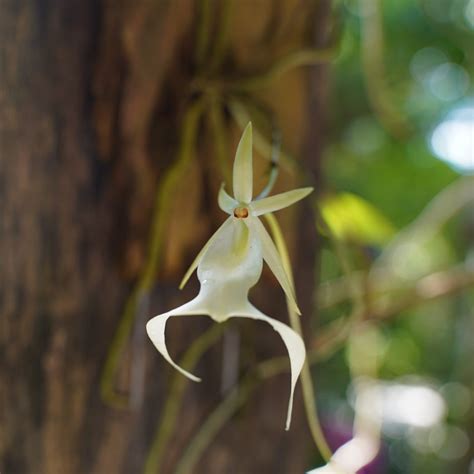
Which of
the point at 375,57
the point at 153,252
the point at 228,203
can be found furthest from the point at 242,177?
the point at 375,57

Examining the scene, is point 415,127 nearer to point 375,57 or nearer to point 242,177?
point 375,57

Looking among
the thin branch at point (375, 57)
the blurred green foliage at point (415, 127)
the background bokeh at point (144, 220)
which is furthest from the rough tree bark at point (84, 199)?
the blurred green foliage at point (415, 127)

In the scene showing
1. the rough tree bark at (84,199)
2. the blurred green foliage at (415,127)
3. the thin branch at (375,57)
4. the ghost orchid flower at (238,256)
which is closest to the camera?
the ghost orchid flower at (238,256)

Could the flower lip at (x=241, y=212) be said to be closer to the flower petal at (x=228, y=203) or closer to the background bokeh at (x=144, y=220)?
the flower petal at (x=228, y=203)

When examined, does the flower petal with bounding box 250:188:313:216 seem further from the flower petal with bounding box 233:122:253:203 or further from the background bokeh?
the background bokeh

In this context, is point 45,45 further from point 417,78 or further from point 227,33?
point 417,78

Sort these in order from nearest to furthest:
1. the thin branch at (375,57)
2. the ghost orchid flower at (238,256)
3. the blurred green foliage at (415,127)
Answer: the ghost orchid flower at (238,256)
the thin branch at (375,57)
the blurred green foliage at (415,127)

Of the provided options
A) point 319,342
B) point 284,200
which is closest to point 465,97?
point 319,342
